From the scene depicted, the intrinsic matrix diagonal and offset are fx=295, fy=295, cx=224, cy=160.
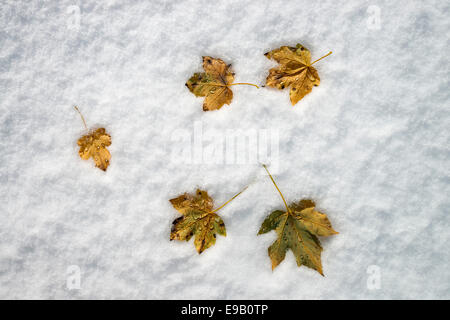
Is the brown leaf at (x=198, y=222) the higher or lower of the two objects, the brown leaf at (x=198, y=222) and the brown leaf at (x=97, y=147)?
the lower

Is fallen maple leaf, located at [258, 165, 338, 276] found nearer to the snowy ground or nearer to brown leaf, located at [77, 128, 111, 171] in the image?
the snowy ground

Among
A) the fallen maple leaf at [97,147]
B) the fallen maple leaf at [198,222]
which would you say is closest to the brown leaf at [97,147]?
the fallen maple leaf at [97,147]

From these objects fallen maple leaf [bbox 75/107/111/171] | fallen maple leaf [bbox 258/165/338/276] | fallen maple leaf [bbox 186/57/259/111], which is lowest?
fallen maple leaf [bbox 258/165/338/276]

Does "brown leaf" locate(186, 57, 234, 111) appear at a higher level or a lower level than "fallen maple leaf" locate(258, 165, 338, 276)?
higher

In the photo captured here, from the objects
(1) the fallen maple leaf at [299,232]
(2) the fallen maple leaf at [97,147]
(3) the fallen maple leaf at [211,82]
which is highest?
(3) the fallen maple leaf at [211,82]

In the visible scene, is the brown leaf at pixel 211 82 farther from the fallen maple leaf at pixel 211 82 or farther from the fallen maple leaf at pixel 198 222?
the fallen maple leaf at pixel 198 222

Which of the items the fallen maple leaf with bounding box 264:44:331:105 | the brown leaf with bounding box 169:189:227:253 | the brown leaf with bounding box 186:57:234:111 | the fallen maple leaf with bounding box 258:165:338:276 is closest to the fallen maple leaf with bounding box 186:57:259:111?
the brown leaf with bounding box 186:57:234:111

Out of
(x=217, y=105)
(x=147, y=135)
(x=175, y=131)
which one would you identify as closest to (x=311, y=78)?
(x=217, y=105)
